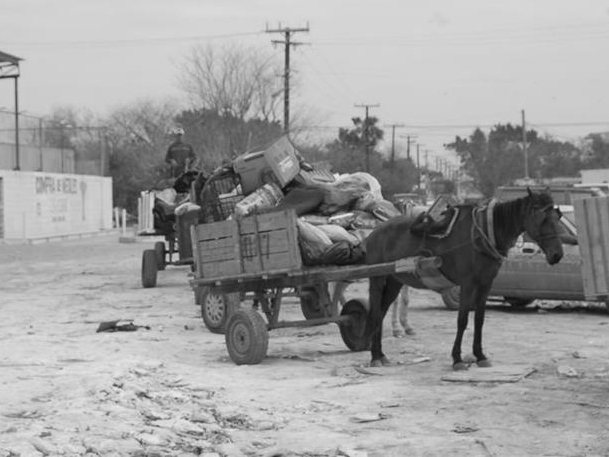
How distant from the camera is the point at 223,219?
14602 mm

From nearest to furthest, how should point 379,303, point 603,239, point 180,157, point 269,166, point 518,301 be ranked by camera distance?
point 603,239, point 379,303, point 269,166, point 518,301, point 180,157

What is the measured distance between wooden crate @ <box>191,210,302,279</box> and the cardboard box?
725 millimetres

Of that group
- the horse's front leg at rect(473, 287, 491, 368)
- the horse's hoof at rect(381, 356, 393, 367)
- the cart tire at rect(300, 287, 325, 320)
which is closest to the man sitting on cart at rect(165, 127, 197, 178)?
the cart tire at rect(300, 287, 325, 320)

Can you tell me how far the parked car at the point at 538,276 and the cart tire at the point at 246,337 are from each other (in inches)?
238

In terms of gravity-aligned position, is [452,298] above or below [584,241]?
below

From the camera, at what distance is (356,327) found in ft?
45.4

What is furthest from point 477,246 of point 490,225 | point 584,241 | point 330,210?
point 330,210

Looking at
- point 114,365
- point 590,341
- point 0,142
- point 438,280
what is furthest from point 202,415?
point 0,142

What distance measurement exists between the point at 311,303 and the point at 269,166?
2.14 meters

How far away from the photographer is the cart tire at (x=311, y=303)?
48.0 feet

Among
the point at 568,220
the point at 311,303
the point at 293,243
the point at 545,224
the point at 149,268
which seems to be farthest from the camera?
the point at 149,268

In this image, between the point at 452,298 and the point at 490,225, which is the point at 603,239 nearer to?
the point at 490,225

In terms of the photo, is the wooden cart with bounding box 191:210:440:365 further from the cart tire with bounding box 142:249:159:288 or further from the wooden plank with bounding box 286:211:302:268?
the cart tire with bounding box 142:249:159:288

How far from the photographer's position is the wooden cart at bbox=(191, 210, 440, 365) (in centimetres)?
1278
